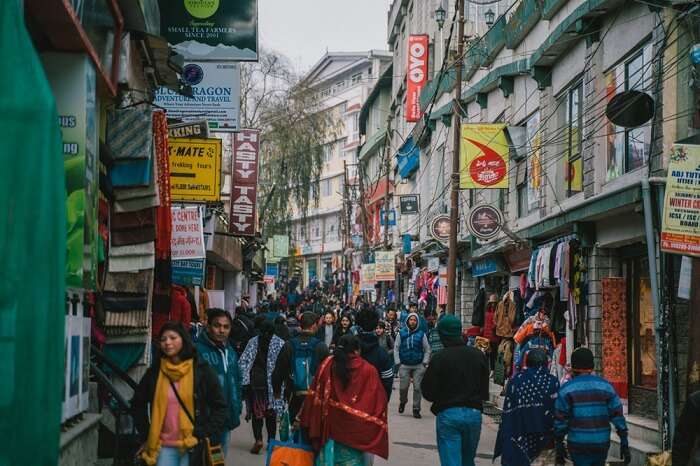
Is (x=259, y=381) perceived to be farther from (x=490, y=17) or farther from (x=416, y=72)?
(x=416, y=72)

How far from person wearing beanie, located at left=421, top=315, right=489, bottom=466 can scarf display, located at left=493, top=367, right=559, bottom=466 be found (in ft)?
2.33

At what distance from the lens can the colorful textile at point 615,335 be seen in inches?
631

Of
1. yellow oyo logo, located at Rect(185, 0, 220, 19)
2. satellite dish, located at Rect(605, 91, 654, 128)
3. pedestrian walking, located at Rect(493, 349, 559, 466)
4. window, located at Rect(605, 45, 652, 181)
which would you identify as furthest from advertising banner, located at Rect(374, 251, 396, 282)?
pedestrian walking, located at Rect(493, 349, 559, 466)

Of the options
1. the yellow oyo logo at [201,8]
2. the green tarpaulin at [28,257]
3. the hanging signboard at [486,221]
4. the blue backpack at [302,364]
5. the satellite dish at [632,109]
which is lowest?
the blue backpack at [302,364]

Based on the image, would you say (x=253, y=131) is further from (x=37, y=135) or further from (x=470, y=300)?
(x=37, y=135)

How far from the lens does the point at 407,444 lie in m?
14.4

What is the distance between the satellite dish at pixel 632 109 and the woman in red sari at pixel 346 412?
7.14m

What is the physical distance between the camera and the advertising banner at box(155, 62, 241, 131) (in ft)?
54.1

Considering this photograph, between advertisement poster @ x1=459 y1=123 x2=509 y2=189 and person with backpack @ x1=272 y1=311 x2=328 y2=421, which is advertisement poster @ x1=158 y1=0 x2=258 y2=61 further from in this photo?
advertisement poster @ x1=459 y1=123 x2=509 y2=189

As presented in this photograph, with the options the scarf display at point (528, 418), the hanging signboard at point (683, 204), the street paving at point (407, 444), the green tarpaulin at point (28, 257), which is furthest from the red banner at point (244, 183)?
the green tarpaulin at point (28, 257)

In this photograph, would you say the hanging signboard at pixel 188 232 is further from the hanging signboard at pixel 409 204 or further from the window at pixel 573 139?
the hanging signboard at pixel 409 204

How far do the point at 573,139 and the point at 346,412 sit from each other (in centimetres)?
1174

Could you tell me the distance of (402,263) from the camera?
1709 inches

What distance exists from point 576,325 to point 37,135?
14529mm
